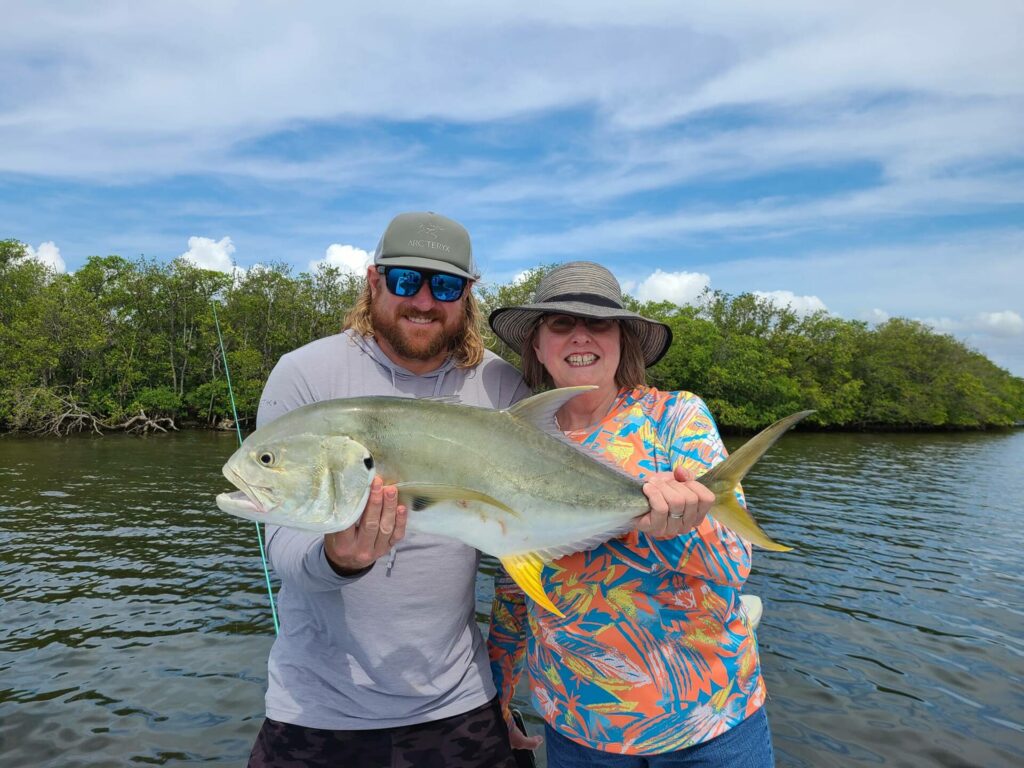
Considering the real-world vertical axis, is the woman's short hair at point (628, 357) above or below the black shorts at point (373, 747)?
above

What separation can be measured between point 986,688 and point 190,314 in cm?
5992

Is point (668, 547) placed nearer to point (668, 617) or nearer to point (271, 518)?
point (668, 617)

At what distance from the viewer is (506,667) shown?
351cm

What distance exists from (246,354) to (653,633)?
53644 mm

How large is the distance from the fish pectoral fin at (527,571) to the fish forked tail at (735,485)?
776mm

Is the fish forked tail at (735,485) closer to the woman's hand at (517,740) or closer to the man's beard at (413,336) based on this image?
the man's beard at (413,336)

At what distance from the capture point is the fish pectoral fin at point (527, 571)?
2.68 m

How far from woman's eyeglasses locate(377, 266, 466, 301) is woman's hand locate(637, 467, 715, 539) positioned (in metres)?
1.43

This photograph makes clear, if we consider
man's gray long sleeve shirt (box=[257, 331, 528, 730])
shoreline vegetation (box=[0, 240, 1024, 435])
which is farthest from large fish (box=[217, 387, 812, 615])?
shoreline vegetation (box=[0, 240, 1024, 435])

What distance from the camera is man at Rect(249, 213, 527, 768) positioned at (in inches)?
114

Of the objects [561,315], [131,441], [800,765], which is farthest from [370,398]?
[131,441]

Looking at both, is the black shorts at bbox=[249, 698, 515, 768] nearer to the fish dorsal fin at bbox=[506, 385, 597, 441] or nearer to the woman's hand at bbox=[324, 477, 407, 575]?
the woman's hand at bbox=[324, 477, 407, 575]

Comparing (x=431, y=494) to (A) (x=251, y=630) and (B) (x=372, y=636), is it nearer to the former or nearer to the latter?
(B) (x=372, y=636)

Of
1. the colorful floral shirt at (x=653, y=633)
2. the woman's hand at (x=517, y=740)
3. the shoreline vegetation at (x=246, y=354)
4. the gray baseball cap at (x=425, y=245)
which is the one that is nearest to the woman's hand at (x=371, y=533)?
the colorful floral shirt at (x=653, y=633)
